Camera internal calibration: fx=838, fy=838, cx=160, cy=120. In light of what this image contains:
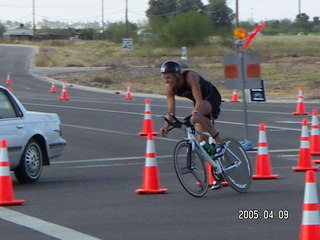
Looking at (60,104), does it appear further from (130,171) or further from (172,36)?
(172,36)

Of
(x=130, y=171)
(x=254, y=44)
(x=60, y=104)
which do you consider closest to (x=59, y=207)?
(x=130, y=171)

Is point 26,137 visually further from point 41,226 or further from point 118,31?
point 118,31

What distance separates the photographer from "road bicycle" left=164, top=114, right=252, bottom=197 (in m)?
11.0

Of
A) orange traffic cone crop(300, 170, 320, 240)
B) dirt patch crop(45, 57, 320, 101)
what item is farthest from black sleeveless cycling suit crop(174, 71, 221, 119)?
dirt patch crop(45, 57, 320, 101)

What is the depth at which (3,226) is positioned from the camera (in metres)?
9.09

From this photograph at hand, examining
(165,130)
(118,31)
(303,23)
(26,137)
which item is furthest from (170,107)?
(303,23)

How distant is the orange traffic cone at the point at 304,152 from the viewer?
13359 mm

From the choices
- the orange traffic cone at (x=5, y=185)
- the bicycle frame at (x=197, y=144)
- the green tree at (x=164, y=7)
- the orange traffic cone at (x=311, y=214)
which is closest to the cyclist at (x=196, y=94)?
the bicycle frame at (x=197, y=144)

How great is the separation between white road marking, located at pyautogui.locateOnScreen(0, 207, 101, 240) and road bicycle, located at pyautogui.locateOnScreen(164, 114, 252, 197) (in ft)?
7.33

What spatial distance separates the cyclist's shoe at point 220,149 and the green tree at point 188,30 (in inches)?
3155

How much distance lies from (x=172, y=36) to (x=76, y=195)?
82230 mm

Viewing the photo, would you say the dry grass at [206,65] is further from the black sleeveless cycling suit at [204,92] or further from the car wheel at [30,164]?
the black sleeveless cycling suit at [204,92]

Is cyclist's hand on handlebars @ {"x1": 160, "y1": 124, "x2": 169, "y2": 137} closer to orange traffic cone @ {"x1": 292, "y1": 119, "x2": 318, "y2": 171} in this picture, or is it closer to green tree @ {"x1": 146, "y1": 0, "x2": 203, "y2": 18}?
orange traffic cone @ {"x1": 292, "y1": 119, "x2": 318, "y2": 171}
